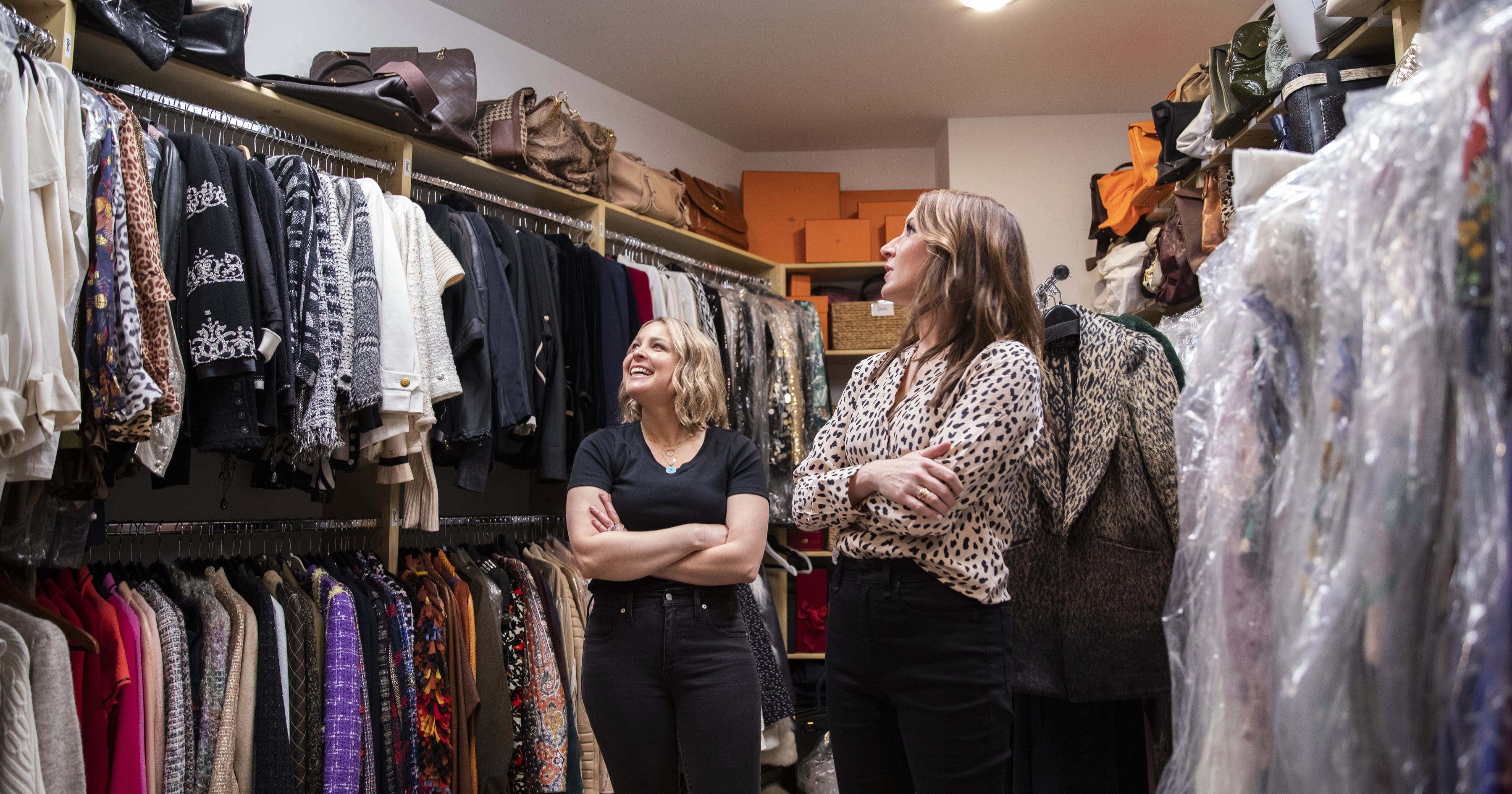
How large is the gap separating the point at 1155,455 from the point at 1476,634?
1241mm

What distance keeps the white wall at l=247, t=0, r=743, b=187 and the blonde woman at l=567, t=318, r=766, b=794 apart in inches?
77.3

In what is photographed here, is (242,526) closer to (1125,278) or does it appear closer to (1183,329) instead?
(1183,329)

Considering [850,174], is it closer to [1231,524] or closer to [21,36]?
[21,36]

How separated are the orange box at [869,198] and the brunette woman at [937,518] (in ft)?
10.8

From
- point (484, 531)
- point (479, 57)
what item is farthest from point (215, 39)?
point (484, 531)

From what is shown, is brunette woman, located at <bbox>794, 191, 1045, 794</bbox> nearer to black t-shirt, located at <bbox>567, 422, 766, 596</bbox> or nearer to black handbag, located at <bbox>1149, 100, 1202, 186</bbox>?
black t-shirt, located at <bbox>567, 422, 766, 596</bbox>

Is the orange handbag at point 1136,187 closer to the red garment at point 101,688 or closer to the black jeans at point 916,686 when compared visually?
the black jeans at point 916,686

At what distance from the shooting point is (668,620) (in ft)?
6.24

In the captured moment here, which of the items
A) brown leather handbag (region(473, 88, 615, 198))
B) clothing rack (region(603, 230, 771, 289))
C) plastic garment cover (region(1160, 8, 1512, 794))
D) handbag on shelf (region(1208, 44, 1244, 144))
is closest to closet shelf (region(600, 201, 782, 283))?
clothing rack (region(603, 230, 771, 289))

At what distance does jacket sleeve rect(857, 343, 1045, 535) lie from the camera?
139 cm

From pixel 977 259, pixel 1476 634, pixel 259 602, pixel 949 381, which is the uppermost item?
pixel 977 259

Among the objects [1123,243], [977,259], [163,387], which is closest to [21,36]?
[163,387]

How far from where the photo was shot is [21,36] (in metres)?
1.95

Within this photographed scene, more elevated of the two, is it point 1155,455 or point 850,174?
point 850,174
